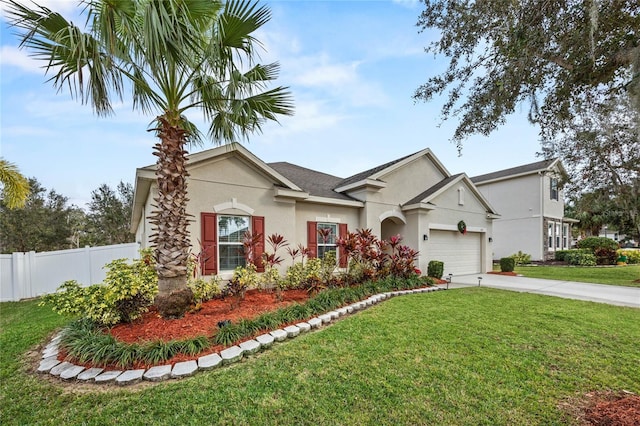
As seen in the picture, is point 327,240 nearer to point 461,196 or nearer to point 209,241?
point 209,241

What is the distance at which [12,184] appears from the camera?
733cm

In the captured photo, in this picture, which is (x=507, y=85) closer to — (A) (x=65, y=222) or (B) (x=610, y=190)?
(B) (x=610, y=190)

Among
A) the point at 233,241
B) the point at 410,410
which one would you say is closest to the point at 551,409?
the point at 410,410

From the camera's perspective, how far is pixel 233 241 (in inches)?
321

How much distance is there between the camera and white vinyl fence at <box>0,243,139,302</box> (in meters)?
8.77

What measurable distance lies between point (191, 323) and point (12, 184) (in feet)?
22.4

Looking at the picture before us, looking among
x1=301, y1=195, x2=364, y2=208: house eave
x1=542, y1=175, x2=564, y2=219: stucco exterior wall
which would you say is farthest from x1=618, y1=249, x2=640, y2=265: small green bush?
x1=301, y1=195, x2=364, y2=208: house eave

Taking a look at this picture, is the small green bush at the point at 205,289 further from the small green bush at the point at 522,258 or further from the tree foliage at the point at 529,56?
the small green bush at the point at 522,258

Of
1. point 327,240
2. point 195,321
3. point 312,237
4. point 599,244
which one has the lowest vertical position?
point 599,244

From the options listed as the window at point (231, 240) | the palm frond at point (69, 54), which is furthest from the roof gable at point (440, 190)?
the palm frond at point (69, 54)

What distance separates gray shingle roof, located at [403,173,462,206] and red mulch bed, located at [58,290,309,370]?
288 inches

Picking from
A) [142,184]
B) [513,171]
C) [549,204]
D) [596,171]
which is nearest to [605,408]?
[142,184]

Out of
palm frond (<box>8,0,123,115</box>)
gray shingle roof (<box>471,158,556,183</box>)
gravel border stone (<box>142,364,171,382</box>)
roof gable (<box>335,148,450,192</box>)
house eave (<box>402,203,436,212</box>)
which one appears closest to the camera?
gravel border stone (<box>142,364,171,382</box>)

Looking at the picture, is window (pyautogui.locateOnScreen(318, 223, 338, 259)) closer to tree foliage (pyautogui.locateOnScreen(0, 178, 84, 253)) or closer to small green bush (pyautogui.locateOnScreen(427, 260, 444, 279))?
small green bush (pyautogui.locateOnScreen(427, 260, 444, 279))
